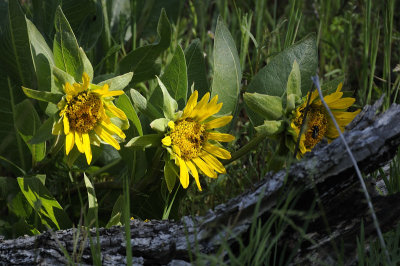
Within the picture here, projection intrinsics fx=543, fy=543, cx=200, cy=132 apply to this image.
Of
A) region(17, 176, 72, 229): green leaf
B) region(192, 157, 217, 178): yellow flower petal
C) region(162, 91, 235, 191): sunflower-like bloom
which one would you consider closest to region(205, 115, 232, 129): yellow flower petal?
region(162, 91, 235, 191): sunflower-like bloom

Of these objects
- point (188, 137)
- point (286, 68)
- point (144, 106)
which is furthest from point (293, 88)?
point (144, 106)

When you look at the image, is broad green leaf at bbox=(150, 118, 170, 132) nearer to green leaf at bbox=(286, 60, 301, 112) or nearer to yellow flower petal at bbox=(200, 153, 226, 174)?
yellow flower petal at bbox=(200, 153, 226, 174)

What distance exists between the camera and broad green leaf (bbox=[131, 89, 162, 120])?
5.42ft

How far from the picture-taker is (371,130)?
4.42ft

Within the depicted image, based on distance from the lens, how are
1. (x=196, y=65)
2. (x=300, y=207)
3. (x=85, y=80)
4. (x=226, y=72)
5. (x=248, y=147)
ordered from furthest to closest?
1. (x=196, y=65)
2. (x=226, y=72)
3. (x=248, y=147)
4. (x=85, y=80)
5. (x=300, y=207)

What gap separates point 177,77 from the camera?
1.81 meters

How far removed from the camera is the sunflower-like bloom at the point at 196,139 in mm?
1624

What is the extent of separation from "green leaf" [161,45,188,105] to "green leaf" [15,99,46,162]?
446 millimetres

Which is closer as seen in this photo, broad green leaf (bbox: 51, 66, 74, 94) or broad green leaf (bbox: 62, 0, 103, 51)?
broad green leaf (bbox: 51, 66, 74, 94)

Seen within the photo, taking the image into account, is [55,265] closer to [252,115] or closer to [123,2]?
[252,115]

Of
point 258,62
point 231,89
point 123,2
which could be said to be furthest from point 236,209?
point 123,2

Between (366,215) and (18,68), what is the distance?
1.28m

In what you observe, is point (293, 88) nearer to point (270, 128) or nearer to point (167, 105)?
point (270, 128)

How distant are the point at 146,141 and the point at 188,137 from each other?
0.42 ft
